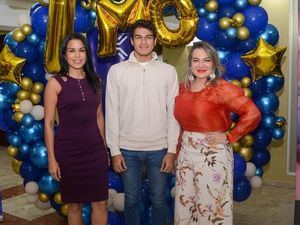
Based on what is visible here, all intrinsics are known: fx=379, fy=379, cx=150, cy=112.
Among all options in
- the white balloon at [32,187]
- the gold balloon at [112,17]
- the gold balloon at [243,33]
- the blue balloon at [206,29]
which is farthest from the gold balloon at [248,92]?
the white balloon at [32,187]

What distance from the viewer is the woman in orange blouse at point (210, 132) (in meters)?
2.02

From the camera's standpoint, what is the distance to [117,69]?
223cm

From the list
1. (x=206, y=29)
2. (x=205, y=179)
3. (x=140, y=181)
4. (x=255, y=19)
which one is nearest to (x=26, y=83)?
(x=140, y=181)

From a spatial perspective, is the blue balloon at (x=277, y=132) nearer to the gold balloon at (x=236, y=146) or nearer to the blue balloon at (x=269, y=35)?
the gold balloon at (x=236, y=146)

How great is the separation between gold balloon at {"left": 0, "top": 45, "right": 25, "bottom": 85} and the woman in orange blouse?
1.26 meters

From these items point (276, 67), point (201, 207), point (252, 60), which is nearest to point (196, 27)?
point (252, 60)

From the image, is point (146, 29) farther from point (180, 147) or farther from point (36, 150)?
point (36, 150)

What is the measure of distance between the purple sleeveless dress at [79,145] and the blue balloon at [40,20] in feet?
2.15

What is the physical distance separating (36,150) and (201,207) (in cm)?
128

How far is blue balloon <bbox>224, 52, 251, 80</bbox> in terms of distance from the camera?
2.67 m

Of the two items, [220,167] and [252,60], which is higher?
[252,60]

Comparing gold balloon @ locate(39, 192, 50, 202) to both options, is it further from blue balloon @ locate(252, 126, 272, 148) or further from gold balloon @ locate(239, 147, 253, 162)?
blue balloon @ locate(252, 126, 272, 148)

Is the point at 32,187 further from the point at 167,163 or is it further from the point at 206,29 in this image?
the point at 206,29

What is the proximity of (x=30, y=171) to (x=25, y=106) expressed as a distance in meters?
0.51
